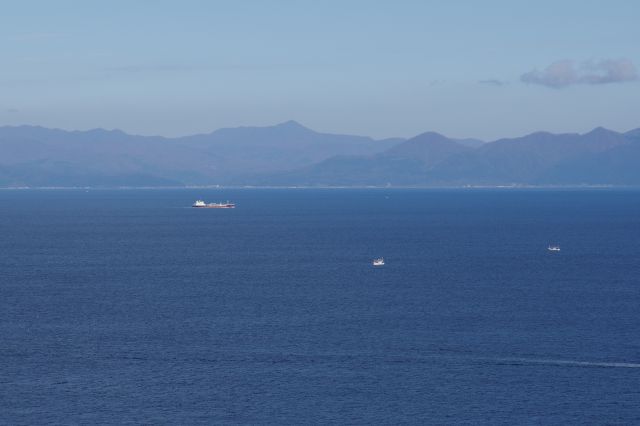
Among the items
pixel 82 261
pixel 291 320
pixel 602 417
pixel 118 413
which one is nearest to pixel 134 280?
pixel 82 261

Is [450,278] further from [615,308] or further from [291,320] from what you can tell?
[291,320]

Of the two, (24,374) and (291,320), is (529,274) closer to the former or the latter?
(291,320)

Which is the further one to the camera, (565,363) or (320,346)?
(320,346)

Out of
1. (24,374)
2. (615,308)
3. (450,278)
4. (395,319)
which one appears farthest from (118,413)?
(450,278)

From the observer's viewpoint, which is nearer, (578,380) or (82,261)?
(578,380)

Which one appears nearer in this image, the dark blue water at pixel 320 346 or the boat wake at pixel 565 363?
the dark blue water at pixel 320 346

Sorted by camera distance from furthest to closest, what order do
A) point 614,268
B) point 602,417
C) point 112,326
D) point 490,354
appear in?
1. point 614,268
2. point 112,326
3. point 490,354
4. point 602,417

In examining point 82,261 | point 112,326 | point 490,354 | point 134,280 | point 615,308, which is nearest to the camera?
point 490,354

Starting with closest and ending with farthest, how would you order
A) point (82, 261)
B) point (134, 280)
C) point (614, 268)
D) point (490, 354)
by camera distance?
1. point (490, 354)
2. point (134, 280)
3. point (614, 268)
4. point (82, 261)

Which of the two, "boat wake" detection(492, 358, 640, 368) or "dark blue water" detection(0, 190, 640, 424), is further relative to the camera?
"boat wake" detection(492, 358, 640, 368)
